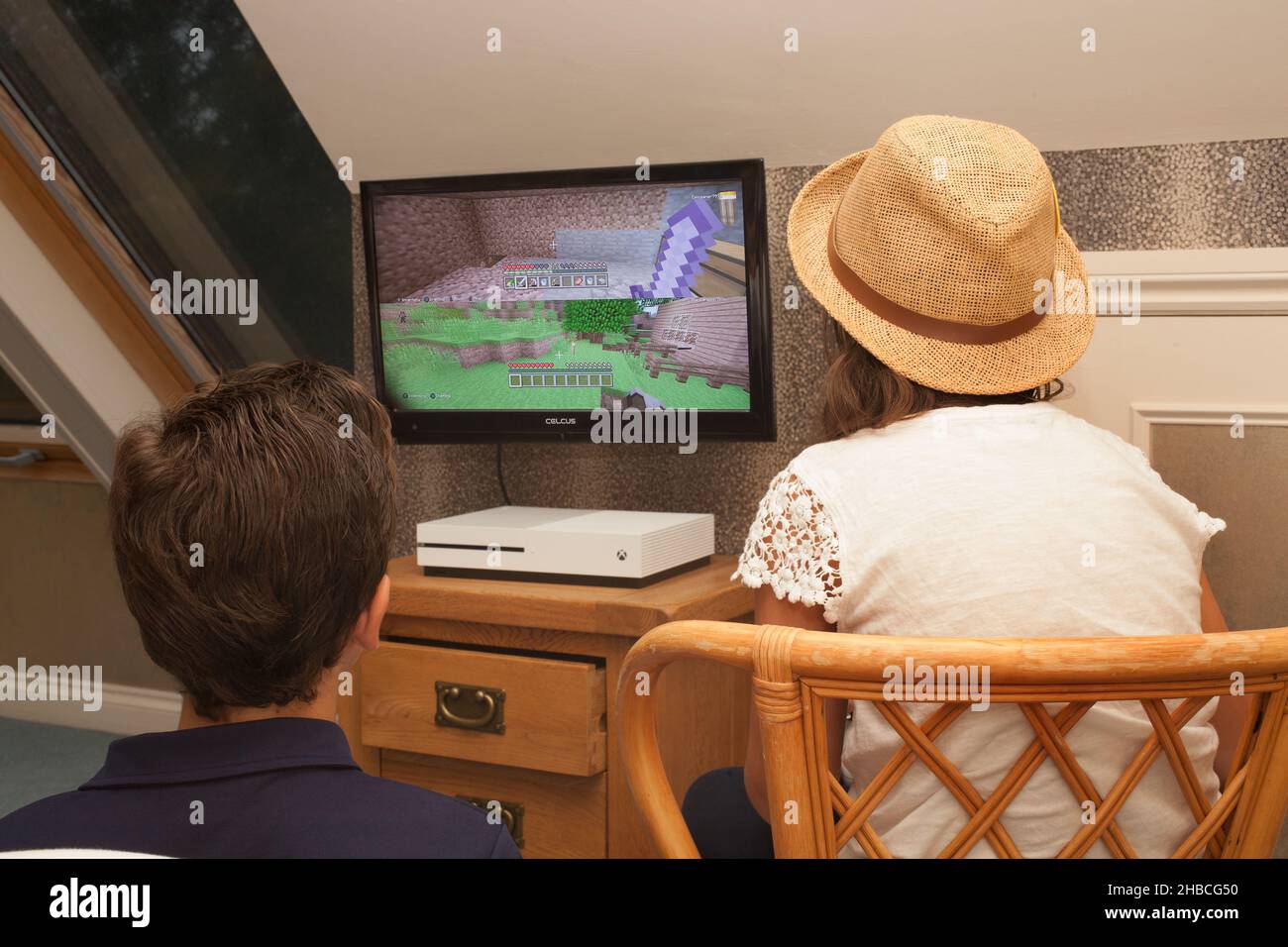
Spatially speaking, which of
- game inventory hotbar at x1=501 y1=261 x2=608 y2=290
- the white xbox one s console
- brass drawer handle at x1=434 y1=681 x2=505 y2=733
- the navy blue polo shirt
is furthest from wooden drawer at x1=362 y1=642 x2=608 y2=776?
the navy blue polo shirt

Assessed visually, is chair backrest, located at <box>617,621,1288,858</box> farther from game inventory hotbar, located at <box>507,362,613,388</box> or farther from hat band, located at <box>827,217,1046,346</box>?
game inventory hotbar, located at <box>507,362,613,388</box>

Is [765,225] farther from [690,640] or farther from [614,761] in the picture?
[690,640]

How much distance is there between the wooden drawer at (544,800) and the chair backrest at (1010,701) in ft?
2.06

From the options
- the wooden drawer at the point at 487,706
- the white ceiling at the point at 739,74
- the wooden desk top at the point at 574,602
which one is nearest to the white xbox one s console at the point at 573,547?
the wooden desk top at the point at 574,602

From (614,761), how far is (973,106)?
3.05ft

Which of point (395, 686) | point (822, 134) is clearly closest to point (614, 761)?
point (395, 686)

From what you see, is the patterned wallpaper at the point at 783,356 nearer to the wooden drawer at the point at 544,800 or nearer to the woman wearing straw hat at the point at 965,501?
the woman wearing straw hat at the point at 965,501

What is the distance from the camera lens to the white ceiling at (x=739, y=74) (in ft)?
4.74

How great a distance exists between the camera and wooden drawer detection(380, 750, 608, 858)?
4.94 ft

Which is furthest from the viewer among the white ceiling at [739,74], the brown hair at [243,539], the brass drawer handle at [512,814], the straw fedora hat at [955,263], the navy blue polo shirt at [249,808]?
the brass drawer handle at [512,814]

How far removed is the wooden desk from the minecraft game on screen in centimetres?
30

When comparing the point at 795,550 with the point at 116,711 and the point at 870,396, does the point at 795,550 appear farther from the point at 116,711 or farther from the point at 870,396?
the point at 116,711

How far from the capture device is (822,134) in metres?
1.65
